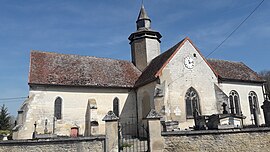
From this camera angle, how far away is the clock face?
20516 mm

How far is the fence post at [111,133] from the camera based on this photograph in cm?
1109

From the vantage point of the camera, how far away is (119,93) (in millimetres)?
22625

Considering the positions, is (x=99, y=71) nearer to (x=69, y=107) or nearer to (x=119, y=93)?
(x=119, y=93)

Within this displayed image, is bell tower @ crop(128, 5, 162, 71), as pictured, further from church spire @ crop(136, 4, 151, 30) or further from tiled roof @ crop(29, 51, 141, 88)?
tiled roof @ crop(29, 51, 141, 88)

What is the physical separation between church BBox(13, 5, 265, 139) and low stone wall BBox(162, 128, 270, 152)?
451 centimetres

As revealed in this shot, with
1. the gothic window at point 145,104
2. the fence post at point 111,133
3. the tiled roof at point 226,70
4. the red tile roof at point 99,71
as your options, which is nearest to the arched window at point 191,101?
the red tile roof at point 99,71

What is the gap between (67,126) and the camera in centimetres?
2031

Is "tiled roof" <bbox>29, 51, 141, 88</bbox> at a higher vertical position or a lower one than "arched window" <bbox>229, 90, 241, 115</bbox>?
higher

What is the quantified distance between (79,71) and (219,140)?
15.0m

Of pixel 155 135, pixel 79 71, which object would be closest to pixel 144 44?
pixel 79 71

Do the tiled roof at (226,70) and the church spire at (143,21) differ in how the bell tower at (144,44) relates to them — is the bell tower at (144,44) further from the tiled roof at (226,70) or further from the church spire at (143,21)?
the tiled roof at (226,70)

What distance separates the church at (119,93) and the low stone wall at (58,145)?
7597 millimetres

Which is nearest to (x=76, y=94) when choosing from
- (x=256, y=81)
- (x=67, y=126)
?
(x=67, y=126)

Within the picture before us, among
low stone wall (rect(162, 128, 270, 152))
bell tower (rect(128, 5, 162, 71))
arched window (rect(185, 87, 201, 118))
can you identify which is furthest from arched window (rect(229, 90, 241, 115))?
low stone wall (rect(162, 128, 270, 152))
